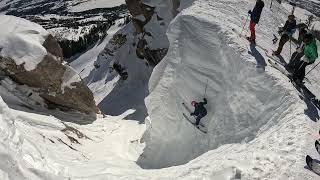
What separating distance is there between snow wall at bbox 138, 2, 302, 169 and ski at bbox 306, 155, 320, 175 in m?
3.86

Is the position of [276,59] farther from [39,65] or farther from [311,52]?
[39,65]

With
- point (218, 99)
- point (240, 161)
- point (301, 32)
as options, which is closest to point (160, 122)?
point (218, 99)

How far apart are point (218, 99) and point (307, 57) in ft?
17.0

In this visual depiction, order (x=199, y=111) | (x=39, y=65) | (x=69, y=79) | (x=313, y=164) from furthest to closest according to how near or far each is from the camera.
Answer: (x=69, y=79) → (x=39, y=65) → (x=199, y=111) → (x=313, y=164)

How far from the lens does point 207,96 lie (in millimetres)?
23500

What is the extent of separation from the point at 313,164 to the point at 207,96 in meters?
10.8

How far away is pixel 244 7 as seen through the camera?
103ft

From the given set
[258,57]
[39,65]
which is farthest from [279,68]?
[39,65]

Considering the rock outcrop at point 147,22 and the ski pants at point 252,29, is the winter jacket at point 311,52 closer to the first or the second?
the ski pants at point 252,29

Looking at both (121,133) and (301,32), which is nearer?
(301,32)

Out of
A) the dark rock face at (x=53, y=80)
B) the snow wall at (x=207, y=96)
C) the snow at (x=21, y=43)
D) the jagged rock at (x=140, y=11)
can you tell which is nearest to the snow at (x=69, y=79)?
the dark rock face at (x=53, y=80)

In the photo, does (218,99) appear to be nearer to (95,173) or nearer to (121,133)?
(95,173)

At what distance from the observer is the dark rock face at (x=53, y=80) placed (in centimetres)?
3091

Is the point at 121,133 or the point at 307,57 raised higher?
the point at 307,57
